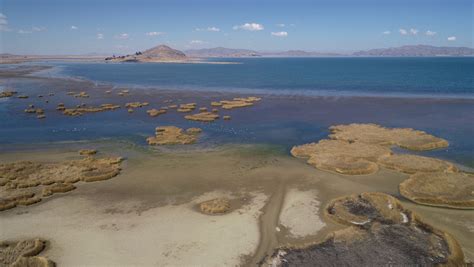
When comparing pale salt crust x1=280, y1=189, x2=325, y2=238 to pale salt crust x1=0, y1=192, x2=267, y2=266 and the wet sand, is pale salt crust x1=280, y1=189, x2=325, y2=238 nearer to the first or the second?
the wet sand

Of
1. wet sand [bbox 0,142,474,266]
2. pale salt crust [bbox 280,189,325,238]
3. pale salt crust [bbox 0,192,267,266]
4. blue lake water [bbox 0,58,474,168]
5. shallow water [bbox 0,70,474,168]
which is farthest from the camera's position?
blue lake water [bbox 0,58,474,168]

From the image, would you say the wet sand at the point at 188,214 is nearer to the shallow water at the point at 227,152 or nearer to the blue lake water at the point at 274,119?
the shallow water at the point at 227,152

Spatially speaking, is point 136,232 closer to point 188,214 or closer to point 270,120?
point 188,214

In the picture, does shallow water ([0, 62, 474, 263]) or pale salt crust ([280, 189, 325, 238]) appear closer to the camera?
pale salt crust ([280, 189, 325, 238])

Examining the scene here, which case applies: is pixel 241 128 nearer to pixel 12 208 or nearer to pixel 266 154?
pixel 266 154

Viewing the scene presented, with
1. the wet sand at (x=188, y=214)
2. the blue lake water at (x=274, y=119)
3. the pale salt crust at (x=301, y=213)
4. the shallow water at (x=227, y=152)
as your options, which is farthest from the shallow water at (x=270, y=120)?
the pale salt crust at (x=301, y=213)

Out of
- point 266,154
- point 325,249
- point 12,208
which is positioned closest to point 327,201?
point 325,249

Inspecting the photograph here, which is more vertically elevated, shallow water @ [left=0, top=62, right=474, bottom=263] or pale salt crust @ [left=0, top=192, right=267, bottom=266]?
shallow water @ [left=0, top=62, right=474, bottom=263]

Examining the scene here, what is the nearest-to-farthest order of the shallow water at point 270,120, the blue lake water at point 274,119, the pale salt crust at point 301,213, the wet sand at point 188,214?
1. the wet sand at point 188,214
2. the pale salt crust at point 301,213
3. the shallow water at point 270,120
4. the blue lake water at point 274,119

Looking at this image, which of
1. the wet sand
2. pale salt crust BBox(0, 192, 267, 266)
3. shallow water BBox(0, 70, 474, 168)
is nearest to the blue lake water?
shallow water BBox(0, 70, 474, 168)
